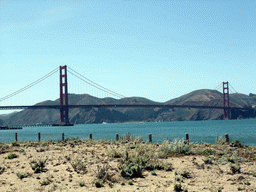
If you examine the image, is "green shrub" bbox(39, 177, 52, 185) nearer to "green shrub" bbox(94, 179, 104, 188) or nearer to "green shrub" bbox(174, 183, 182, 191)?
"green shrub" bbox(94, 179, 104, 188)

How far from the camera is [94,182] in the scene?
1034 cm

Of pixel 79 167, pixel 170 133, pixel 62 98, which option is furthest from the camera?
pixel 62 98

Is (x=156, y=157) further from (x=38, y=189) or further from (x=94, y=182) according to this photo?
(x=38, y=189)

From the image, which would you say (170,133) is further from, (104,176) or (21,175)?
(21,175)

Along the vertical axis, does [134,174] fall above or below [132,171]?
below

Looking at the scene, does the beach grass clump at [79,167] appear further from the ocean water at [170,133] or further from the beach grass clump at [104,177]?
the ocean water at [170,133]

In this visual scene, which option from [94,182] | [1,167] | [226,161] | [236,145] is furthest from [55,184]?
[236,145]

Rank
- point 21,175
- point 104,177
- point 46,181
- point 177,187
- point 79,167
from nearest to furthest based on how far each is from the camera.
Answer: point 177,187
point 46,181
point 104,177
point 21,175
point 79,167

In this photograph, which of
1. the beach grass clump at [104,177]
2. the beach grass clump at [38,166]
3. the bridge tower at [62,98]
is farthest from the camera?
the bridge tower at [62,98]

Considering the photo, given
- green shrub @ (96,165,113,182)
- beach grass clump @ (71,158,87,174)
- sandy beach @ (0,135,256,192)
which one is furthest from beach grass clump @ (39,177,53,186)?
green shrub @ (96,165,113,182)

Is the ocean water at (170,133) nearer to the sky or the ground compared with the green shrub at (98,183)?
nearer to the ground

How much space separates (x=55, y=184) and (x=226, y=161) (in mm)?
8150

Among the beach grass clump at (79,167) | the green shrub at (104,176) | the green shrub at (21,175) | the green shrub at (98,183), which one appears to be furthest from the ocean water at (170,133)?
the green shrub at (21,175)

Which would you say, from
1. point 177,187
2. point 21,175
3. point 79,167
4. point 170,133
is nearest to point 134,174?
point 177,187
